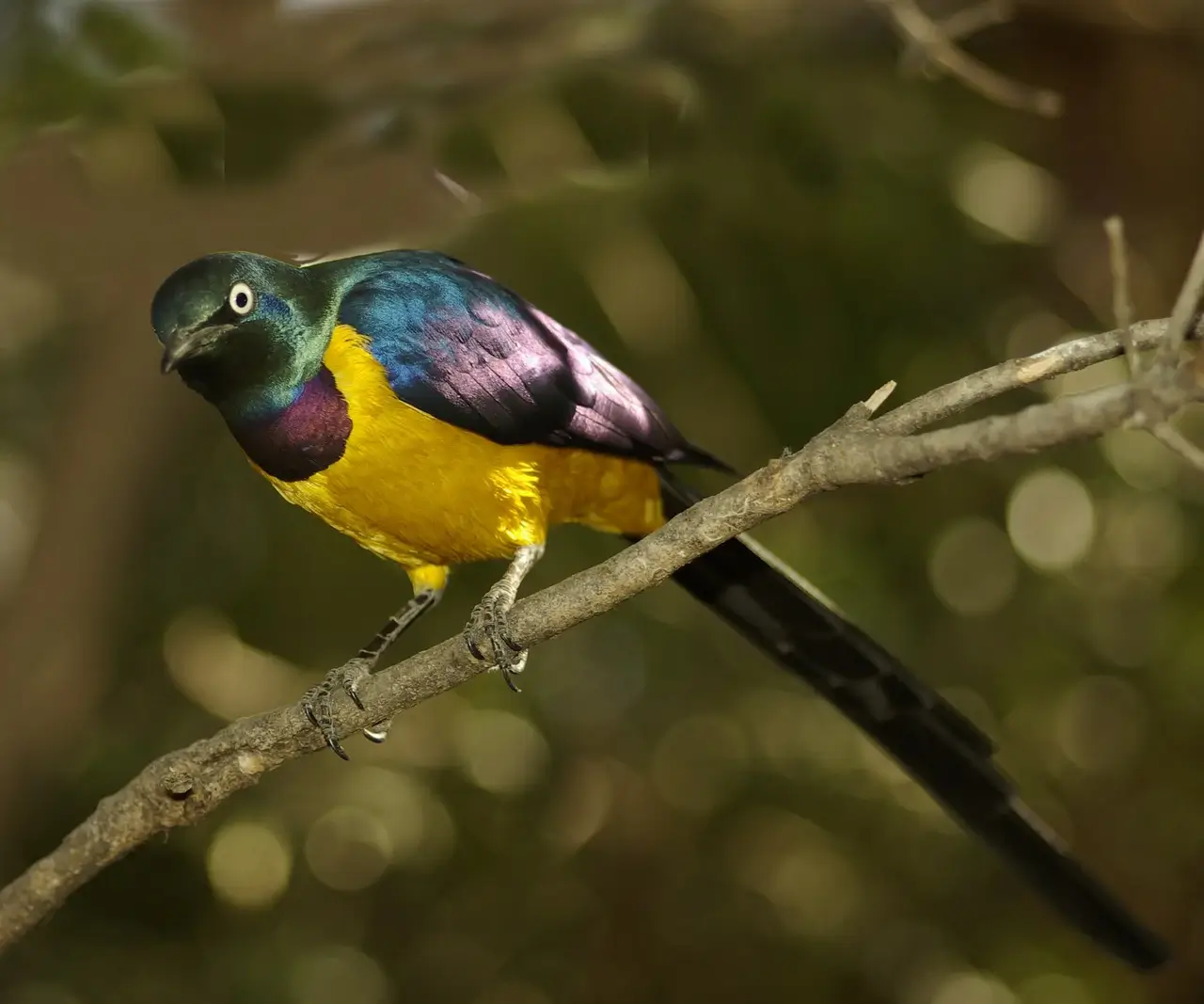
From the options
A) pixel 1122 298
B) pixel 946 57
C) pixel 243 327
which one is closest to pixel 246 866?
pixel 243 327

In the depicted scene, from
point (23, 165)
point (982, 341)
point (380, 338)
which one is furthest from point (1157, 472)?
point (23, 165)

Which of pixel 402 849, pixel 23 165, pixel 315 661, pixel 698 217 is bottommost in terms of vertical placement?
pixel 402 849

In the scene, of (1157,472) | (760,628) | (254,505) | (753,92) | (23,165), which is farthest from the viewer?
(254,505)

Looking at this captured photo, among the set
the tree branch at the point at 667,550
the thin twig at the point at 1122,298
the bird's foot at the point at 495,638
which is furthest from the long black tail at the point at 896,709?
the thin twig at the point at 1122,298

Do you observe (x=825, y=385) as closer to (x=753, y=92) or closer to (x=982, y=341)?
(x=982, y=341)

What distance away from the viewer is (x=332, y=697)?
9.82 ft

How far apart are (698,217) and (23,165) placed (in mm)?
2552

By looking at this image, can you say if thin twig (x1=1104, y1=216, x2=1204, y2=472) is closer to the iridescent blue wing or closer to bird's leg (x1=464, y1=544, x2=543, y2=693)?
the iridescent blue wing

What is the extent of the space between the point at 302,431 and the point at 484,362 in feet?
1.30

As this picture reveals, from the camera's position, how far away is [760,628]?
130 inches

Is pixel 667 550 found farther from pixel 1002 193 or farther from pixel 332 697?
pixel 1002 193

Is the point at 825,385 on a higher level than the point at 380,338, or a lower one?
lower

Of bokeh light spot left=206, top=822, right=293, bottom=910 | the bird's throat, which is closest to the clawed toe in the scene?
the bird's throat

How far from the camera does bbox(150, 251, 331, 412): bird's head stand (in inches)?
96.1
